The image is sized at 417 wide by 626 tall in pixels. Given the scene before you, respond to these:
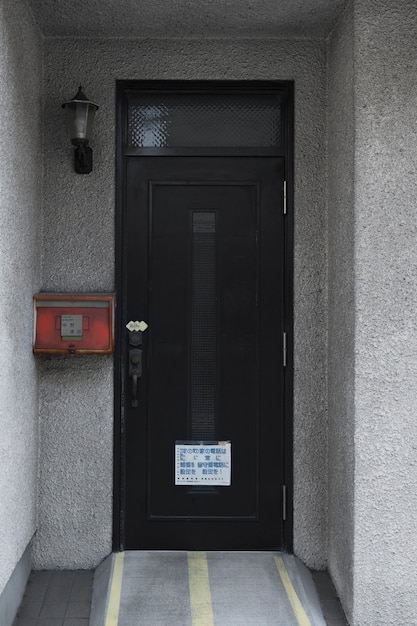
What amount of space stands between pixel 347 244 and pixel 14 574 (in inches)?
89.4

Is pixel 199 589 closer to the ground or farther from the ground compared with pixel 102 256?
closer to the ground

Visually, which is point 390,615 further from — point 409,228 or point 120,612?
point 409,228

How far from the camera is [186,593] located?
334 cm

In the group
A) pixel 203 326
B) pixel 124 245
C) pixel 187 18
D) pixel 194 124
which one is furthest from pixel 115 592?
pixel 187 18

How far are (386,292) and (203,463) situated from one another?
55.4 inches

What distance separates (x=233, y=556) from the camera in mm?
3725

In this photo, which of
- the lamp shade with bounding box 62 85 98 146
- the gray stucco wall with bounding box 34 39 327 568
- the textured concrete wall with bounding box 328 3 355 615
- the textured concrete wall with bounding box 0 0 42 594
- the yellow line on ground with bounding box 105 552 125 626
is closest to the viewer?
the textured concrete wall with bounding box 0 0 42 594

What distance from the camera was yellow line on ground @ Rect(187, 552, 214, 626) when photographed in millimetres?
3166

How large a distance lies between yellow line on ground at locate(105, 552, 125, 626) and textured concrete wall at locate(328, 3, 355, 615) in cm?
110

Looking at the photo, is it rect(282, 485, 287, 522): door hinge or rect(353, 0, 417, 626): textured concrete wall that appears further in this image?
rect(282, 485, 287, 522): door hinge

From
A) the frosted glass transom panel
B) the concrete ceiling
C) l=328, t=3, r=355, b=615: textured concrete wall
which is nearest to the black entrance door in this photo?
the frosted glass transom panel

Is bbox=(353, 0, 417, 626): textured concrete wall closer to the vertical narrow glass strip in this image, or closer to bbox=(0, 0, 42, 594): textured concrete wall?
the vertical narrow glass strip

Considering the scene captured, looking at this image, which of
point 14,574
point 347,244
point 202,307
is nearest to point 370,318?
point 347,244

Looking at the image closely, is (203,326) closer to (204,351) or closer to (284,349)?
(204,351)
